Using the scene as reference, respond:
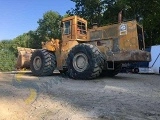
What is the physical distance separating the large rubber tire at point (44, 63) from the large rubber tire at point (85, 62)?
73.0 inches

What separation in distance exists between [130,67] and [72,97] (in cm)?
1618

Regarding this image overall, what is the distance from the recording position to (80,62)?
484 inches

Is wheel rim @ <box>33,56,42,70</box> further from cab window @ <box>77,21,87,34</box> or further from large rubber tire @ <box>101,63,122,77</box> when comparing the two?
large rubber tire @ <box>101,63,122,77</box>

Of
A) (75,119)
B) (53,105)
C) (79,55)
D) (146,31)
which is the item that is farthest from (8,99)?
(146,31)

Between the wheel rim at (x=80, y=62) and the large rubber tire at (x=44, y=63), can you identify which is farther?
the large rubber tire at (x=44, y=63)

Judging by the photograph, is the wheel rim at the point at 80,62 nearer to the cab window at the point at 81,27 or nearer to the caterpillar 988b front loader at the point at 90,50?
the caterpillar 988b front loader at the point at 90,50

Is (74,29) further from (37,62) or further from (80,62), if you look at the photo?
(37,62)

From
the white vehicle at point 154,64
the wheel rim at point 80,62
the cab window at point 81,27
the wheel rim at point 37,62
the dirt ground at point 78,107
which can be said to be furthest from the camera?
the white vehicle at point 154,64

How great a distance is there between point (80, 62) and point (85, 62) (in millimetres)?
380

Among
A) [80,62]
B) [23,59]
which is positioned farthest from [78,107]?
[23,59]

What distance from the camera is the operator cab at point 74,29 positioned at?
13820 millimetres

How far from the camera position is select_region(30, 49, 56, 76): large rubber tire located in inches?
554

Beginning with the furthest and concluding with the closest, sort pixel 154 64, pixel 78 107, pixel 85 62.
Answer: pixel 154 64, pixel 85 62, pixel 78 107

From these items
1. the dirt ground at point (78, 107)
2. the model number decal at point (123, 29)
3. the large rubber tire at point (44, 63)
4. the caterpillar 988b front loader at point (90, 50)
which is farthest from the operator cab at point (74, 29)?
the dirt ground at point (78, 107)
